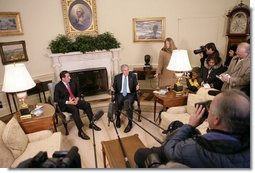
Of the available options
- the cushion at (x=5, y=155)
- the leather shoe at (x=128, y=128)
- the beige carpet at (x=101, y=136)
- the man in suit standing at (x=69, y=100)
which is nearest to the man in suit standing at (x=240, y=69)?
the beige carpet at (x=101, y=136)

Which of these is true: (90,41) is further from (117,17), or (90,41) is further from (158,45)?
(158,45)

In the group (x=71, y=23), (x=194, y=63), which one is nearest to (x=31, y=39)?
(x=71, y=23)

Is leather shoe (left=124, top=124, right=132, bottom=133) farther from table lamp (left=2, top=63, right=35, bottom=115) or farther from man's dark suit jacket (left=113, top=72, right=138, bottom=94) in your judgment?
table lamp (left=2, top=63, right=35, bottom=115)

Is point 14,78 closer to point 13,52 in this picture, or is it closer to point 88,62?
point 13,52

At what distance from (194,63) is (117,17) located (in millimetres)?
2227

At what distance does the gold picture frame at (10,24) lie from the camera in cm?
398

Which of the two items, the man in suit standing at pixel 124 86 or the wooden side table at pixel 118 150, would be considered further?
the man in suit standing at pixel 124 86

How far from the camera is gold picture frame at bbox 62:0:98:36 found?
15.1 feet

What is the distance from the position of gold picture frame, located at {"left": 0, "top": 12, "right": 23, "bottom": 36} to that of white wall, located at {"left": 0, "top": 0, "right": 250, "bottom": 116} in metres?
0.10

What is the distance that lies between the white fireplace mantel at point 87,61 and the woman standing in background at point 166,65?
4.46 ft

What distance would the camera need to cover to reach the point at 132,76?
3.65 m

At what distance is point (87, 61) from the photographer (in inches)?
188

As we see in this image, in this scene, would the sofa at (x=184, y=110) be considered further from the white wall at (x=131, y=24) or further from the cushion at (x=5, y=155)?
the white wall at (x=131, y=24)

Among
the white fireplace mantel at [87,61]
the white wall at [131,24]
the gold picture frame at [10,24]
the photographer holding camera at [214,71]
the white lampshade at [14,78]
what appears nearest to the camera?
the white lampshade at [14,78]
